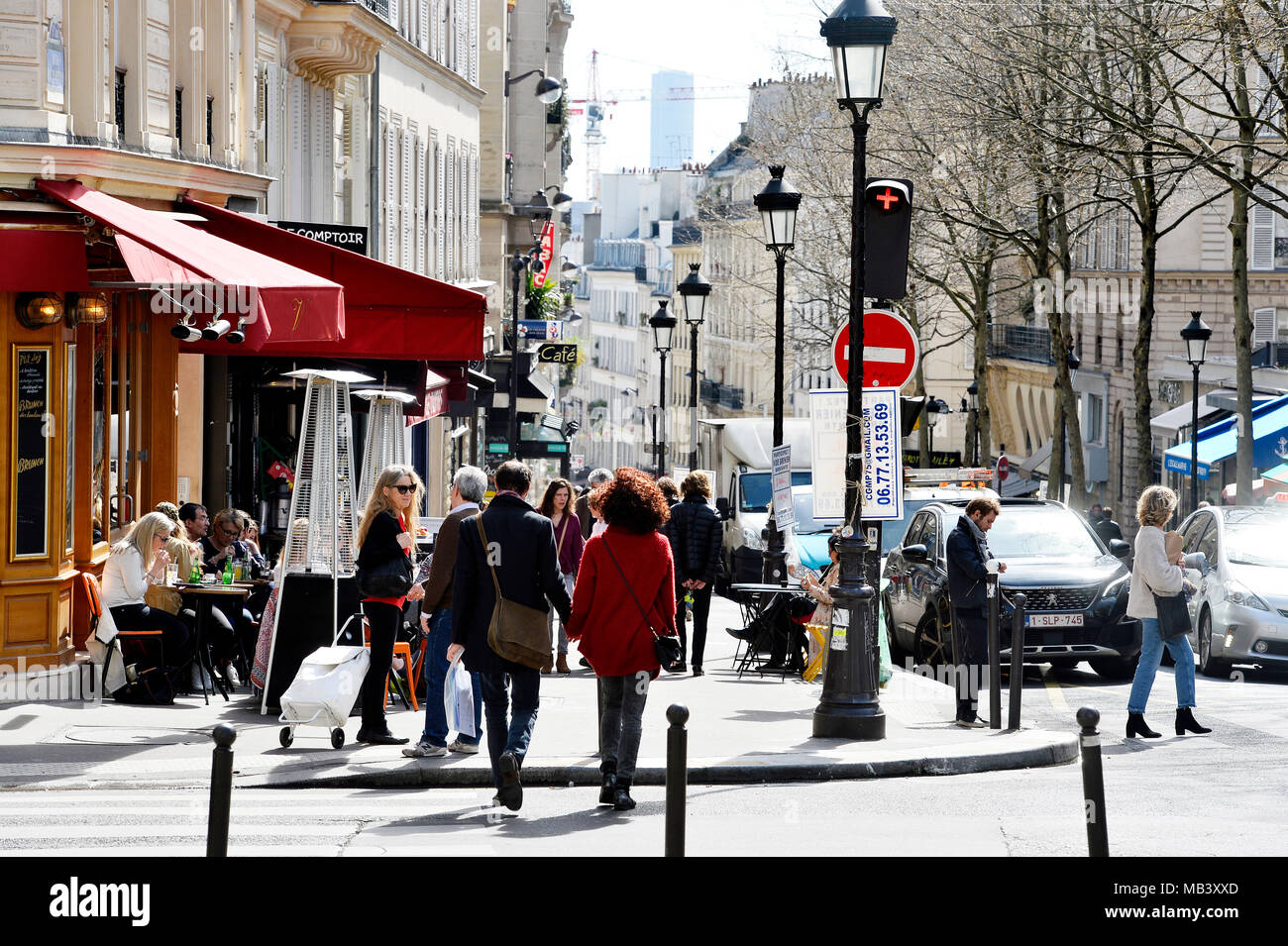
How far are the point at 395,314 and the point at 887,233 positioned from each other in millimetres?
6929

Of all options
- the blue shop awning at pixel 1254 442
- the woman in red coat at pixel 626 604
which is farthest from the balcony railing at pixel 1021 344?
the woman in red coat at pixel 626 604

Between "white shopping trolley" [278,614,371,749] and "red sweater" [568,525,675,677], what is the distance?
89.4 inches

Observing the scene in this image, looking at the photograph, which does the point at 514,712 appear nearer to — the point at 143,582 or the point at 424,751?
the point at 424,751

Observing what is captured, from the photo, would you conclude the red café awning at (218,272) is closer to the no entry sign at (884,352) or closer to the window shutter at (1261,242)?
Result: the no entry sign at (884,352)

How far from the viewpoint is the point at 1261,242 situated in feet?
167

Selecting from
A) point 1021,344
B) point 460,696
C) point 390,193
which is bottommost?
point 460,696

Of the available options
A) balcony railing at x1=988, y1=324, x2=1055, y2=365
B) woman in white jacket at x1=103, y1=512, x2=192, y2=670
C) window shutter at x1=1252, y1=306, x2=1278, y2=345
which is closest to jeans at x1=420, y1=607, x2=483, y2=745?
woman in white jacket at x1=103, y1=512, x2=192, y2=670

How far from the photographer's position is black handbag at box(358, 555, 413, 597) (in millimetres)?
11836

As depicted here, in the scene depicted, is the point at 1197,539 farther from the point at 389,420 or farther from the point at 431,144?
the point at 431,144

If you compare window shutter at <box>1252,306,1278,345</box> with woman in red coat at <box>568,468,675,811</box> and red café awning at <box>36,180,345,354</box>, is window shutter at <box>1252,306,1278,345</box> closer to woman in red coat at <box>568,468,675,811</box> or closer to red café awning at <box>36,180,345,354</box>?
red café awning at <box>36,180,345,354</box>

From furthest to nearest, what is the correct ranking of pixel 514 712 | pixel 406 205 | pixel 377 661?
pixel 406 205 → pixel 377 661 → pixel 514 712

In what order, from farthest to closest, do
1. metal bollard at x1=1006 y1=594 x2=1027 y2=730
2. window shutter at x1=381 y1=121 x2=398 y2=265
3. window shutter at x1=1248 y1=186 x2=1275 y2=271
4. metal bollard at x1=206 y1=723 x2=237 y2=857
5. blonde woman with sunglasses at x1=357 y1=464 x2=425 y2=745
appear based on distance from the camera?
window shutter at x1=1248 y1=186 x2=1275 y2=271 → window shutter at x1=381 y1=121 x2=398 y2=265 → metal bollard at x1=1006 y1=594 x2=1027 y2=730 → blonde woman with sunglasses at x1=357 y1=464 x2=425 y2=745 → metal bollard at x1=206 y1=723 x2=237 y2=857

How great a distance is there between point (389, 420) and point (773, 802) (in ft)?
28.0

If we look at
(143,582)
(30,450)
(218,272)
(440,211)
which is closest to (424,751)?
(143,582)
